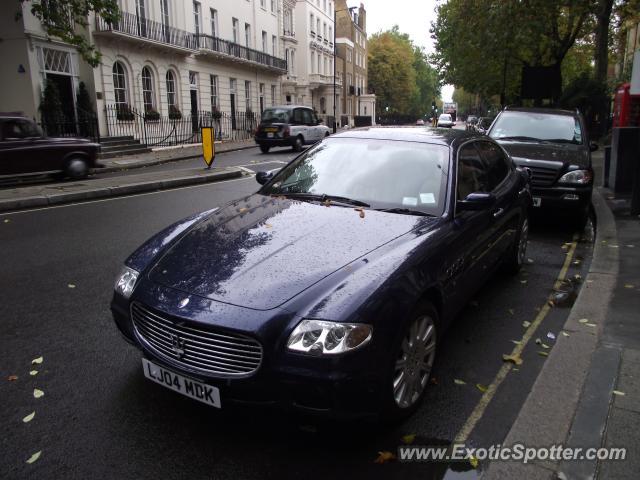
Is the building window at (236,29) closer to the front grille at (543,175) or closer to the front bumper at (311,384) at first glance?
the front grille at (543,175)

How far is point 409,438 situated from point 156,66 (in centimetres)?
2632

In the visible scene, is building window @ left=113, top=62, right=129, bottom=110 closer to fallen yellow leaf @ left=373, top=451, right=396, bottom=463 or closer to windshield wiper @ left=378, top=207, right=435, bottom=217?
windshield wiper @ left=378, top=207, right=435, bottom=217

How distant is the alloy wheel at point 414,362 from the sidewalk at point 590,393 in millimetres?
550

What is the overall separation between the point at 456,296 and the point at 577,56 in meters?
42.3

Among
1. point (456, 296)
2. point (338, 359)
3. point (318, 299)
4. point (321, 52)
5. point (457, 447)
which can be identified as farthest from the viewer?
point (321, 52)

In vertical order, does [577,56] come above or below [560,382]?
above

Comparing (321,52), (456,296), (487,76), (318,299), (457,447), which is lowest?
(457,447)

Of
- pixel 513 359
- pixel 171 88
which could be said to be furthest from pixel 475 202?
pixel 171 88

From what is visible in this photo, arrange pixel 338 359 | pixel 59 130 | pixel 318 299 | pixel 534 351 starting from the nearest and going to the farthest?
pixel 338 359, pixel 318 299, pixel 534 351, pixel 59 130

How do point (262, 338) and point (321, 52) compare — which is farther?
point (321, 52)

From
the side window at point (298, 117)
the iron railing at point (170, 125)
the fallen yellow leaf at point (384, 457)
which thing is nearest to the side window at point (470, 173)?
the fallen yellow leaf at point (384, 457)

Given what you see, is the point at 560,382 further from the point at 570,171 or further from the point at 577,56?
the point at 577,56

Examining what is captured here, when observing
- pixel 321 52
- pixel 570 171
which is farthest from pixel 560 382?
pixel 321 52

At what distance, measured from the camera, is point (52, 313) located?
4.55m
